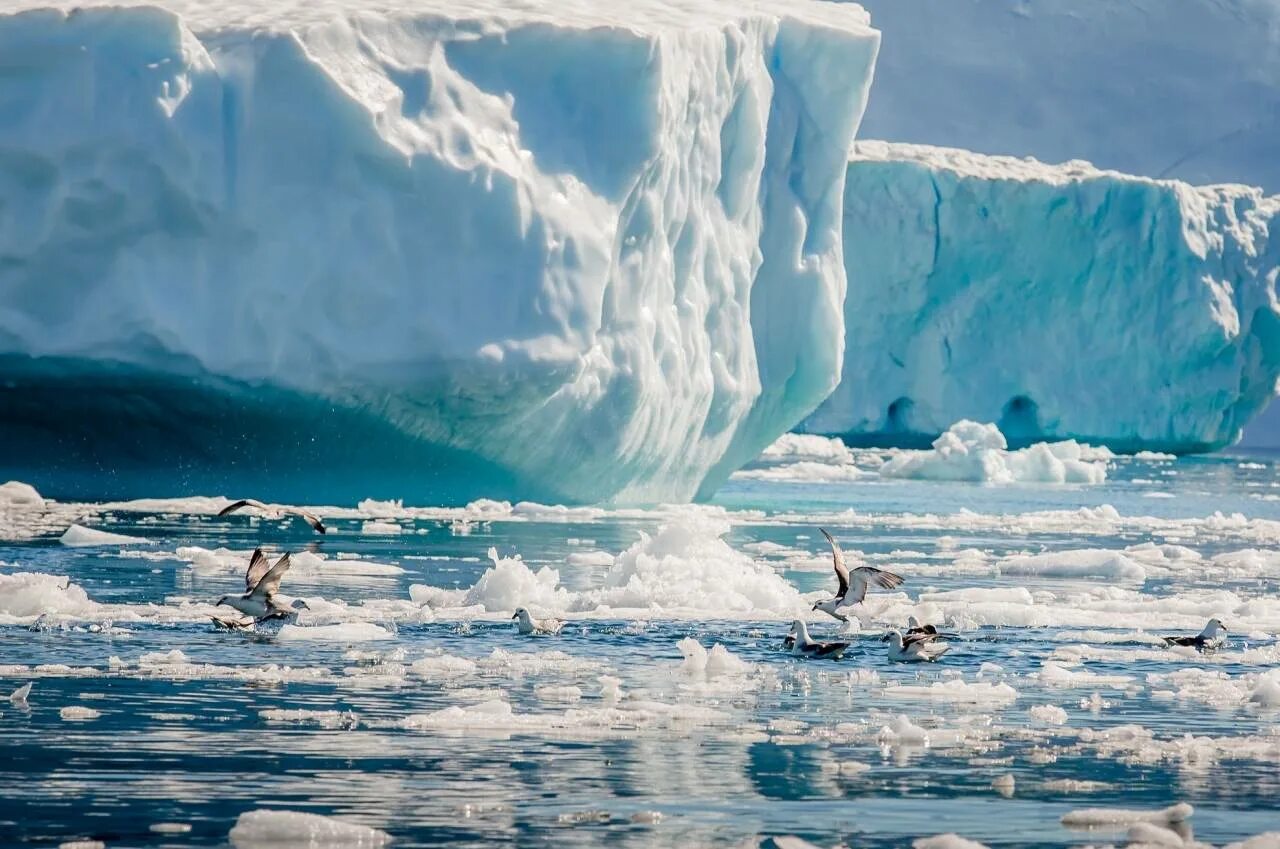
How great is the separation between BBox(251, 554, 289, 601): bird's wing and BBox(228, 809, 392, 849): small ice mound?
5592 mm

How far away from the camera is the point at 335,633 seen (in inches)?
440

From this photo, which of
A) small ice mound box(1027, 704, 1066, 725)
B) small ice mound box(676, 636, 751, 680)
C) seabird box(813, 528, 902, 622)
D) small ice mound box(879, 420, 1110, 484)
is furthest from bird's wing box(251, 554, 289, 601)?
small ice mound box(879, 420, 1110, 484)

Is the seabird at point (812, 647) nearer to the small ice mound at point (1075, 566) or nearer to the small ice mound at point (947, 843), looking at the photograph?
the small ice mound at point (947, 843)

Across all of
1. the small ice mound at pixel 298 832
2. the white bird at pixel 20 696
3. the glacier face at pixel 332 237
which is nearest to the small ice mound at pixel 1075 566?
the glacier face at pixel 332 237

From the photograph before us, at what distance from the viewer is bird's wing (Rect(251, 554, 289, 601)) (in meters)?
11.5

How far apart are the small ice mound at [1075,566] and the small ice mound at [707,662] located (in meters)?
6.86

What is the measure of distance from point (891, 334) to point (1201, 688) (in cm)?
3446

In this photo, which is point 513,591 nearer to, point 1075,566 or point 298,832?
point 1075,566

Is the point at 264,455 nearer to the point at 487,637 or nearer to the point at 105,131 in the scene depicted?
the point at 105,131

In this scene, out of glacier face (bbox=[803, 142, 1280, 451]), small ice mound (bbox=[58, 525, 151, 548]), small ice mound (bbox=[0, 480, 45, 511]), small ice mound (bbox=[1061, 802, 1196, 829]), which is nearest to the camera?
small ice mound (bbox=[1061, 802, 1196, 829])

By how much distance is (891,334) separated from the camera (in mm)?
44094

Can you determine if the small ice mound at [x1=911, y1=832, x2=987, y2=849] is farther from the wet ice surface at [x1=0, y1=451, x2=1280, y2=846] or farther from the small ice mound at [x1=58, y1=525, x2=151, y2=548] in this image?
the small ice mound at [x1=58, y1=525, x2=151, y2=548]

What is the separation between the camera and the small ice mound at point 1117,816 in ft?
21.0

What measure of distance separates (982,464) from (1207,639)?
2355cm
